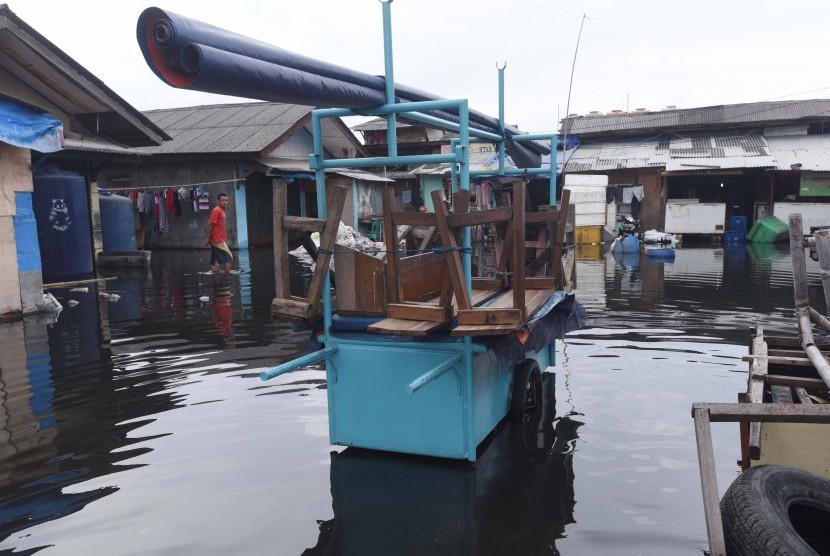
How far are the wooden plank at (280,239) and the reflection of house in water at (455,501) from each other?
1467mm

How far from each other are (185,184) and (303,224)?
71.1 ft

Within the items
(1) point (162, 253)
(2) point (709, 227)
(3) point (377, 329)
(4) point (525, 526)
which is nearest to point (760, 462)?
(4) point (525, 526)

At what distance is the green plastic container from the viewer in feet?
85.3

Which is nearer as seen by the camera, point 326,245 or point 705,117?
point 326,245

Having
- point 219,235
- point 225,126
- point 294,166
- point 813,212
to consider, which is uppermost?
point 225,126

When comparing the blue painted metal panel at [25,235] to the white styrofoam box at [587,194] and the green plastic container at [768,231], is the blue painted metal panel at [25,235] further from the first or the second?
the green plastic container at [768,231]

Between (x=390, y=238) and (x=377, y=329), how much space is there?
651 millimetres

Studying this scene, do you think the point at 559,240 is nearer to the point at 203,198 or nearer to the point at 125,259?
the point at 125,259

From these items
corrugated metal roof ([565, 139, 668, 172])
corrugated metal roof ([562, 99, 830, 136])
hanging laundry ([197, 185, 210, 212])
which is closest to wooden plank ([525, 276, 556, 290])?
hanging laundry ([197, 185, 210, 212])

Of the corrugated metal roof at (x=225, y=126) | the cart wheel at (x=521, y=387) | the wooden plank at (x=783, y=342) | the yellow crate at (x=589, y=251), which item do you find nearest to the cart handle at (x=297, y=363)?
the cart wheel at (x=521, y=387)

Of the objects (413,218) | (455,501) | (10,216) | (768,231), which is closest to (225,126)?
(10,216)

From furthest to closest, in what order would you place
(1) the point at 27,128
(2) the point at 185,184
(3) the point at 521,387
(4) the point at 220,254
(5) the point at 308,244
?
(2) the point at 185,184, (4) the point at 220,254, (1) the point at 27,128, (3) the point at 521,387, (5) the point at 308,244

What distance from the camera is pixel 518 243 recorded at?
432 centimetres

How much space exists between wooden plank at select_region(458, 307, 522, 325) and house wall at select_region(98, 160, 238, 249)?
21.1 meters
